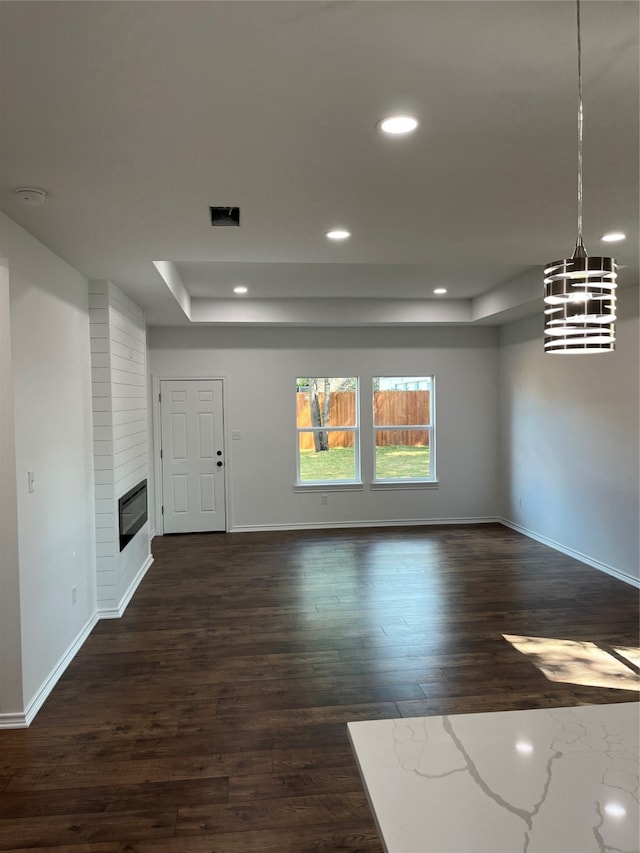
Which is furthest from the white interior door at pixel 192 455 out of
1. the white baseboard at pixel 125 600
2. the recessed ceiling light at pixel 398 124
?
the recessed ceiling light at pixel 398 124

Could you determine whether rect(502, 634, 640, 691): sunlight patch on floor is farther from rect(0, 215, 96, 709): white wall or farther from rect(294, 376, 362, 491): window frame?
rect(294, 376, 362, 491): window frame

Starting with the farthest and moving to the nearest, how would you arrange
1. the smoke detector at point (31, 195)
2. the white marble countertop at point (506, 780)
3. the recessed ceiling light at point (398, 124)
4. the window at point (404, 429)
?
the window at point (404, 429) → the smoke detector at point (31, 195) → the recessed ceiling light at point (398, 124) → the white marble countertop at point (506, 780)

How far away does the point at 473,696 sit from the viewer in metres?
2.98

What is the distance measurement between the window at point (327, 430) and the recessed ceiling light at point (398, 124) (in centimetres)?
515

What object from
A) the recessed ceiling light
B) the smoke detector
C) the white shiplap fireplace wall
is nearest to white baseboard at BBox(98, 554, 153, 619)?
the white shiplap fireplace wall

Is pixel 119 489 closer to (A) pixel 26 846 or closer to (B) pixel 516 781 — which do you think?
(A) pixel 26 846

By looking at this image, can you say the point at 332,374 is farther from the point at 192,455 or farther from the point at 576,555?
the point at 576,555

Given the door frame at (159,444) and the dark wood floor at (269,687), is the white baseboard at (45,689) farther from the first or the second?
the door frame at (159,444)

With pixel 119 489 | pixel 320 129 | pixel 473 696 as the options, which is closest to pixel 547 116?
pixel 320 129

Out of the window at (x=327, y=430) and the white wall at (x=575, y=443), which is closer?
the white wall at (x=575, y=443)

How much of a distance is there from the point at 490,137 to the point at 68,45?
1437 mm

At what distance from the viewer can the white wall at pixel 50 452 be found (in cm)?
284

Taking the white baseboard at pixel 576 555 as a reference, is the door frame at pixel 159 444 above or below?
above

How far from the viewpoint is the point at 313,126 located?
193cm
